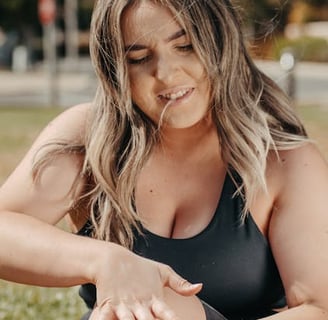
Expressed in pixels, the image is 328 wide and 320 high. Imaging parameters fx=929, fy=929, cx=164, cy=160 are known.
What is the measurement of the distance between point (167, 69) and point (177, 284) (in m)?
0.55

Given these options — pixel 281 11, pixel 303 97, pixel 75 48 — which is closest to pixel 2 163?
pixel 281 11

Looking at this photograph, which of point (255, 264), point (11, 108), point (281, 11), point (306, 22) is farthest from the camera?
point (306, 22)

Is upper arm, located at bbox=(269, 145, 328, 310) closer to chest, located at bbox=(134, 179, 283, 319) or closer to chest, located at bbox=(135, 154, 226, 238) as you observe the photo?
chest, located at bbox=(134, 179, 283, 319)

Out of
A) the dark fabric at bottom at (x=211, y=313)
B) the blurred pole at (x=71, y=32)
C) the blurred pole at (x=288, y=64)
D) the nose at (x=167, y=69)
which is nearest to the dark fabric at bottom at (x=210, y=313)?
the dark fabric at bottom at (x=211, y=313)

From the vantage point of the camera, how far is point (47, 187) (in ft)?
8.24

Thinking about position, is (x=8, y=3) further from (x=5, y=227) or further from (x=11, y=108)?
(x=5, y=227)

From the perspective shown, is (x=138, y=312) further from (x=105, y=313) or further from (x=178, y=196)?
(x=178, y=196)

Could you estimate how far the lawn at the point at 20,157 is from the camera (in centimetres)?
395

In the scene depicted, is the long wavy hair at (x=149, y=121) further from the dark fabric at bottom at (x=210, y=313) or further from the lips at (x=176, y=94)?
the dark fabric at bottom at (x=210, y=313)

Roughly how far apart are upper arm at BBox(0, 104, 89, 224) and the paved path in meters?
12.5

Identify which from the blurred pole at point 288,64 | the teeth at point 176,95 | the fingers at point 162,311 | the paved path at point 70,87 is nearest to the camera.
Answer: the fingers at point 162,311

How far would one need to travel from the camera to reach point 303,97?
1625cm

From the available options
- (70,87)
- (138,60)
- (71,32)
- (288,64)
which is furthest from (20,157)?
(71,32)

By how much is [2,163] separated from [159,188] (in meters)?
6.36
